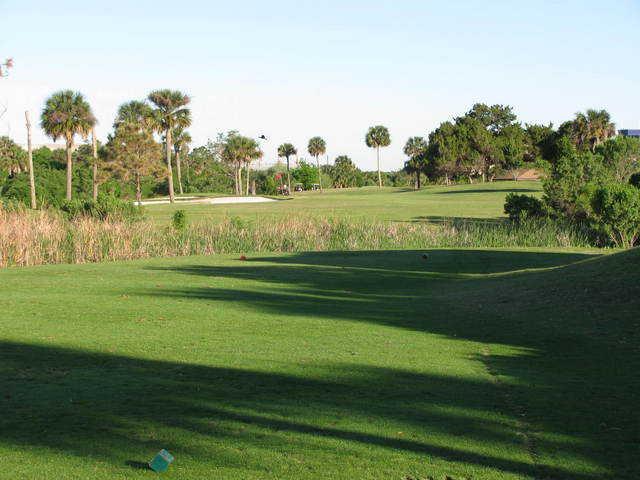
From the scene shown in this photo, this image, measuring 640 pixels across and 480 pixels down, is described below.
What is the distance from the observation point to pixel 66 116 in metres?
72.3

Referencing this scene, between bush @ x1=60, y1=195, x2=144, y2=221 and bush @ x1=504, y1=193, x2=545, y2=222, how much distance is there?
1916 centimetres

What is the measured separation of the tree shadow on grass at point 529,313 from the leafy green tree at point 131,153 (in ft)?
177

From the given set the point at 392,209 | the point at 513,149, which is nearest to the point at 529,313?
the point at 392,209

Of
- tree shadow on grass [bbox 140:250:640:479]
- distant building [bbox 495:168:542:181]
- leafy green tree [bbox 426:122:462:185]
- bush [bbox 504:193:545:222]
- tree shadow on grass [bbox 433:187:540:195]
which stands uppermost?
leafy green tree [bbox 426:122:462:185]

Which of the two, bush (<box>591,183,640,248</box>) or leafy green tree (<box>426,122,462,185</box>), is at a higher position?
leafy green tree (<box>426,122,462,185</box>)

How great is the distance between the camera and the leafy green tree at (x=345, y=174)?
465 ft

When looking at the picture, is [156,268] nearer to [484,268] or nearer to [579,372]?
[484,268]

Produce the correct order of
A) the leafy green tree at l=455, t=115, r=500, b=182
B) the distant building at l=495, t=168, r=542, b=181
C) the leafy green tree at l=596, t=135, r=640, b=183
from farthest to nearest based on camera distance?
the distant building at l=495, t=168, r=542, b=181 < the leafy green tree at l=455, t=115, r=500, b=182 < the leafy green tree at l=596, t=135, r=640, b=183

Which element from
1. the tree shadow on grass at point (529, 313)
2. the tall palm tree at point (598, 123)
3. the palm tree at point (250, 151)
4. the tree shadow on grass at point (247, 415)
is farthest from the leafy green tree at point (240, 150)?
the tree shadow on grass at point (247, 415)

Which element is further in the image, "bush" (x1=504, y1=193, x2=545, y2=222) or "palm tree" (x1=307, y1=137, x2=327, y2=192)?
"palm tree" (x1=307, y1=137, x2=327, y2=192)

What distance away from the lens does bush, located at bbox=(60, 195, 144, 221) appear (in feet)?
122

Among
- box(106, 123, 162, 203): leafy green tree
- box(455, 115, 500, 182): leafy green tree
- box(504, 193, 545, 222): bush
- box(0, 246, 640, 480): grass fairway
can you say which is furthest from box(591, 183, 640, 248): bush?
box(455, 115, 500, 182): leafy green tree

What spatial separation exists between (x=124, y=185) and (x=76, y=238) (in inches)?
2542

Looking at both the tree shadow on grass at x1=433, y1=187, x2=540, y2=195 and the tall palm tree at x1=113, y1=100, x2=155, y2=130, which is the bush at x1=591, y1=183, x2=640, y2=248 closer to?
the tree shadow on grass at x1=433, y1=187, x2=540, y2=195
